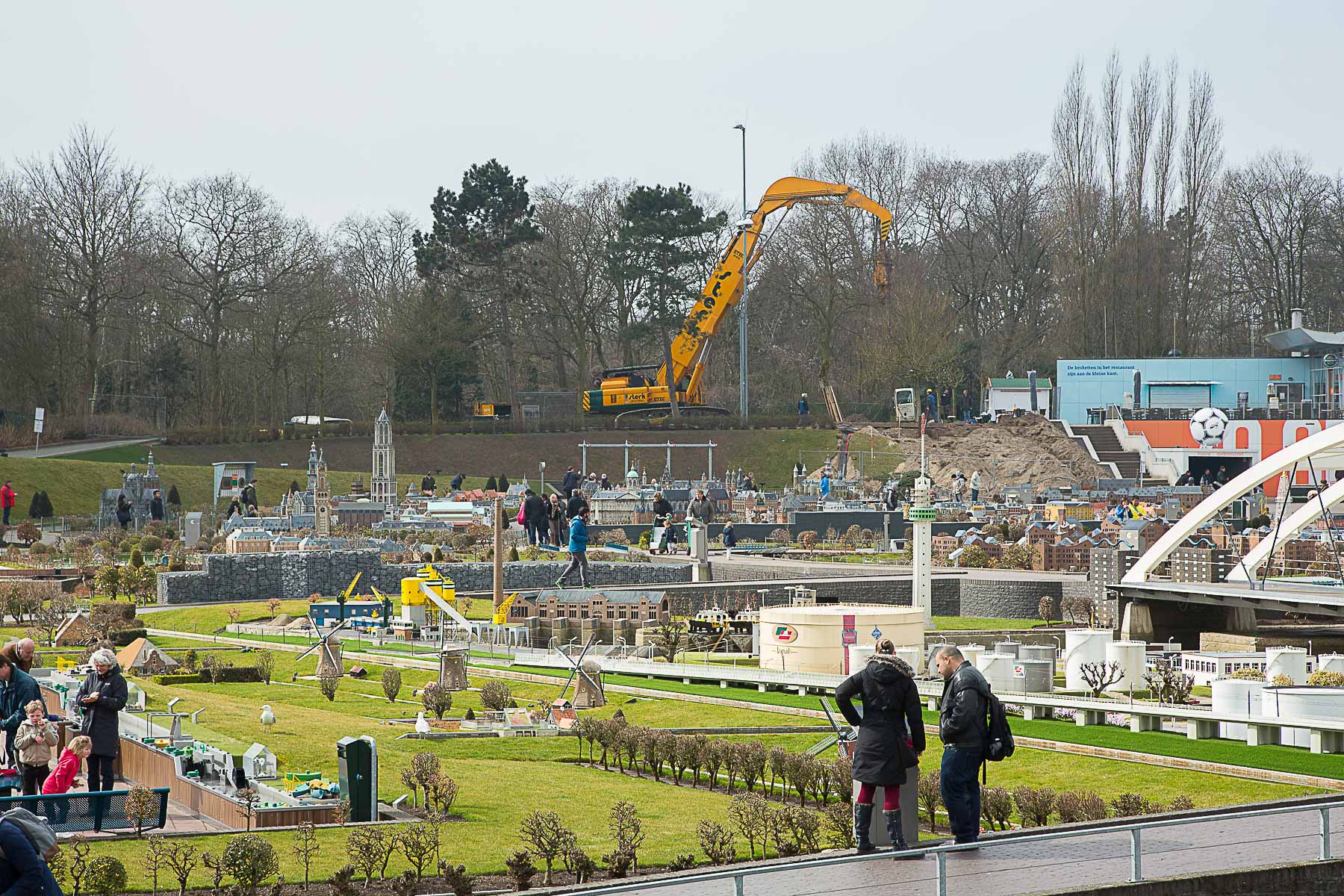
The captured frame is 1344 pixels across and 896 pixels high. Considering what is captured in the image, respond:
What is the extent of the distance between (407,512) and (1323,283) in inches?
2225

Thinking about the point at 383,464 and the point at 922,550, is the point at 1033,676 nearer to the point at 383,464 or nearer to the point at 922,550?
the point at 922,550

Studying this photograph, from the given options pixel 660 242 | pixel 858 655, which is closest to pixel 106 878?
pixel 858 655

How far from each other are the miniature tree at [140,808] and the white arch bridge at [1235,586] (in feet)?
65.0

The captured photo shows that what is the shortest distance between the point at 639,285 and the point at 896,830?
7493 centimetres

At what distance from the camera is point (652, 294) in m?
84.1

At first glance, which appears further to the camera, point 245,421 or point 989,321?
point 989,321

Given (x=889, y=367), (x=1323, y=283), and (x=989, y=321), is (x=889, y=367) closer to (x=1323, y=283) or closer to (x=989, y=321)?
(x=989, y=321)

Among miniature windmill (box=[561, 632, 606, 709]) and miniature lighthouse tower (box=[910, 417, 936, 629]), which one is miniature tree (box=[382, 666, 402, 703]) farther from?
miniature lighthouse tower (box=[910, 417, 936, 629])

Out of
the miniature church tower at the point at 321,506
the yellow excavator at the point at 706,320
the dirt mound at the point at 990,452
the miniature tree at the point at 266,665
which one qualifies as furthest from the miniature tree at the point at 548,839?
the yellow excavator at the point at 706,320

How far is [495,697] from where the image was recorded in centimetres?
2320

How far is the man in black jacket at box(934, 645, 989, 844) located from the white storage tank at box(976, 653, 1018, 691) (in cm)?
1218

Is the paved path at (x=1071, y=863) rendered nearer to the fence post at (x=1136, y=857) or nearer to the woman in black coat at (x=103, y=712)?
the fence post at (x=1136, y=857)

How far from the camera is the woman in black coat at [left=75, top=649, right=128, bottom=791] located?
14.5 m

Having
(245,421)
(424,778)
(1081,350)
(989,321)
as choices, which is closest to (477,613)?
(424,778)
